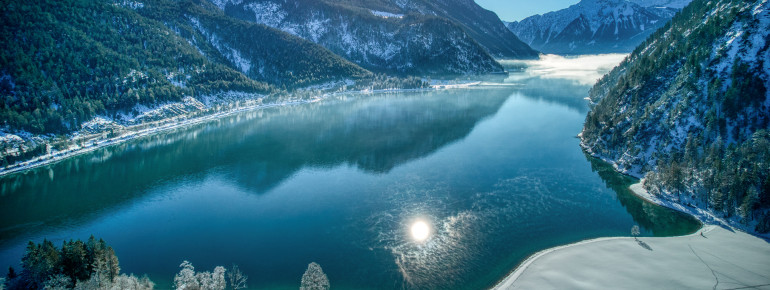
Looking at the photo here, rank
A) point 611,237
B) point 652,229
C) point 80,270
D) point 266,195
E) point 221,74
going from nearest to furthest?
1. point 80,270
2. point 611,237
3. point 652,229
4. point 266,195
5. point 221,74

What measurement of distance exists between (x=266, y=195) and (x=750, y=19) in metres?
95.0

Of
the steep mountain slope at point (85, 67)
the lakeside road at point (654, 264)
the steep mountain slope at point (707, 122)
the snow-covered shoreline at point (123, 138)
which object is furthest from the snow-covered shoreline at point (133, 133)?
the steep mountain slope at point (707, 122)

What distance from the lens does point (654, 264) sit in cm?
4056

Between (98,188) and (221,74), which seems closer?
(98,188)

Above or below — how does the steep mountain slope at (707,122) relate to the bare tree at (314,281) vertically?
above

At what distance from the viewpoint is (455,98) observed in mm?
190375

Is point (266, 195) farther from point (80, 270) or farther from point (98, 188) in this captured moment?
point (98, 188)

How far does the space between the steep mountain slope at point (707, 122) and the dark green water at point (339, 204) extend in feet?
17.0

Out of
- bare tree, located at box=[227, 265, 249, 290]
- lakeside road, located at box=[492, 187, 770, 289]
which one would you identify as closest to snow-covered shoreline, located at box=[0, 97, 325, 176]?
bare tree, located at box=[227, 265, 249, 290]

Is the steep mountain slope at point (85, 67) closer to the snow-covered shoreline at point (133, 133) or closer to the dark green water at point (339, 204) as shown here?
the snow-covered shoreline at point (133, 133)

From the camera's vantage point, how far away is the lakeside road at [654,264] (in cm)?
3722

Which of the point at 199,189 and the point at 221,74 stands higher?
the point at 221,74

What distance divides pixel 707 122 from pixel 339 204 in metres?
62.7

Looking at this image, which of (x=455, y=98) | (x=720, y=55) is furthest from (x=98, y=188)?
(x=455, y=98)
